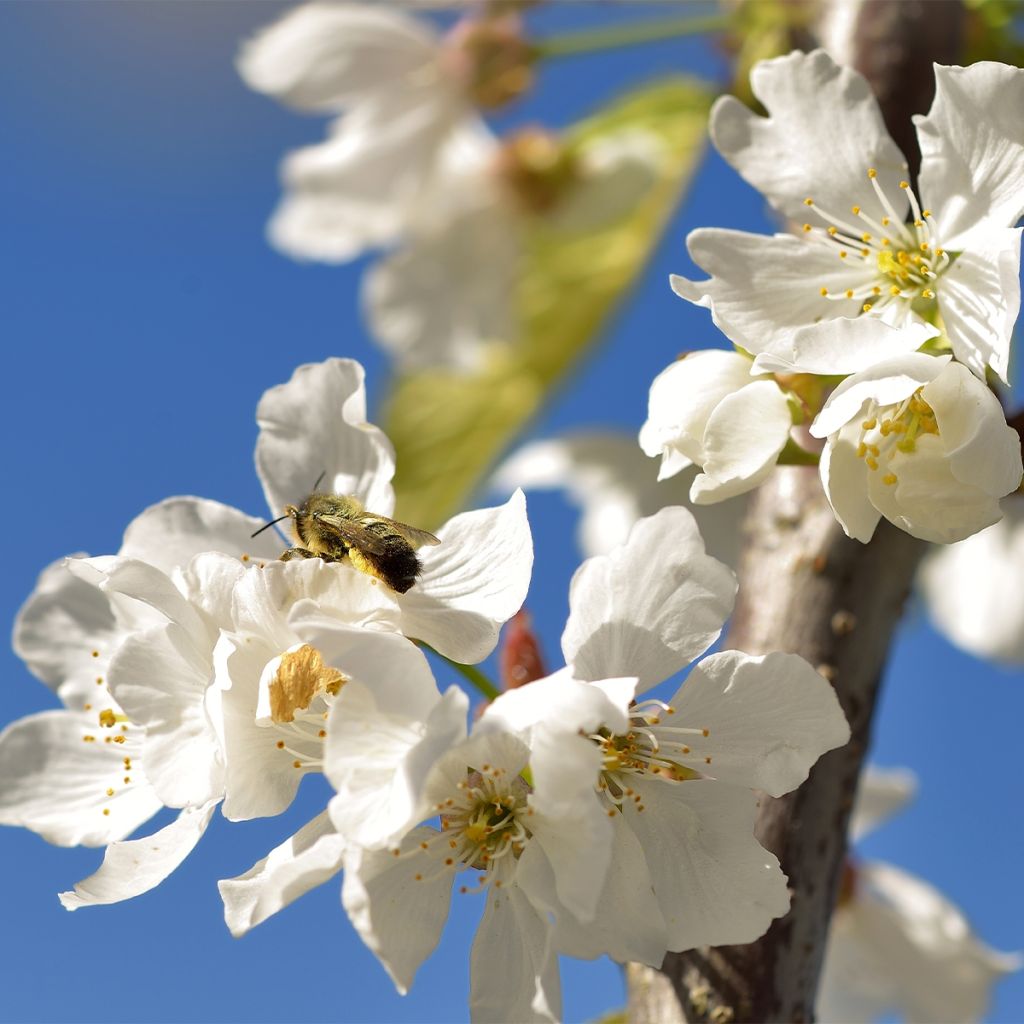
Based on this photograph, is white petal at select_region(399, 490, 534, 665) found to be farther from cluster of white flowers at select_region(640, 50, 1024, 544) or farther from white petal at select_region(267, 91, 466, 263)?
white petal at select_region(267, 91, 466, 263)

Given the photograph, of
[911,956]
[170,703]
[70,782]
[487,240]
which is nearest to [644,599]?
[170,703]

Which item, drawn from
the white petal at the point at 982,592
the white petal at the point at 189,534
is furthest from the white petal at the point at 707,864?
the white petal at the point at 982,592

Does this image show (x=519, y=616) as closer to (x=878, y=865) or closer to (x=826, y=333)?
(x=826, y=333)

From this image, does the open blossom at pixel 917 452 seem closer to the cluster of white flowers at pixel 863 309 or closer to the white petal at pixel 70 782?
the cluster of white flowers at pixel 863 309

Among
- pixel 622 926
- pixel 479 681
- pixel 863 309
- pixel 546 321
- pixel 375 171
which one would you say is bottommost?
pixel 622 926

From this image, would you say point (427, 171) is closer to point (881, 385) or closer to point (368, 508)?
point (368, 508)

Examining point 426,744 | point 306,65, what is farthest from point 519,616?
Answer: point 306,65
